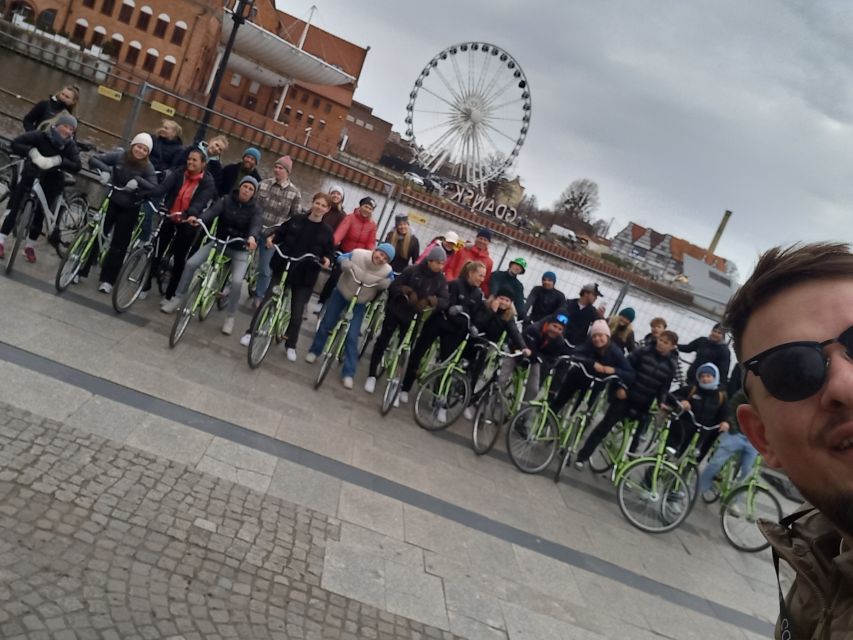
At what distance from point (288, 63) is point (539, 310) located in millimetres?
54433

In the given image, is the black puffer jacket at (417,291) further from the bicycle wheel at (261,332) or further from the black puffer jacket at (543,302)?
the black puffer jacket at (543,302)

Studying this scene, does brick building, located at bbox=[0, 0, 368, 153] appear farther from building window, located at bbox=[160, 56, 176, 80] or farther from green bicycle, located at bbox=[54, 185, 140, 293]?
green bicycle, located at bbox=[54, 185, 140, 293]

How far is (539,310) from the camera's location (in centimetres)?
1036

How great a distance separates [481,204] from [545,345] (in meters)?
37.4

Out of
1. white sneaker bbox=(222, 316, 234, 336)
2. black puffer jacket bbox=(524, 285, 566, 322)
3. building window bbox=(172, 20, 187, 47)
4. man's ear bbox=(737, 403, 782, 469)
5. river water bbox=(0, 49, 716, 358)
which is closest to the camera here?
man's ear bbox=(737, 403, 782, 469)

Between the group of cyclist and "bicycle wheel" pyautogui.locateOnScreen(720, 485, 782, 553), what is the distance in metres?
0.61

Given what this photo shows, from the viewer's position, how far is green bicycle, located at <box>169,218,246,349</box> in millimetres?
7480

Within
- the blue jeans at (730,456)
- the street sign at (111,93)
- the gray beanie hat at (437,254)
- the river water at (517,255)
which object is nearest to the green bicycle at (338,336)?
the gray beanie hat at (437,254)

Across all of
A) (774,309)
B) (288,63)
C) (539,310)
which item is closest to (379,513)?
(774,309)

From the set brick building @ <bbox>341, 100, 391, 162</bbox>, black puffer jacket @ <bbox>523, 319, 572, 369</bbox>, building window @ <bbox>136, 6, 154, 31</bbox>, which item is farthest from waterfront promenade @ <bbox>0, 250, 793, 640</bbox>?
brick building @ <bbox>341, 100, 391, 162</bbox>

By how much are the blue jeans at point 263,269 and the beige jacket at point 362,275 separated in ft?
4.00

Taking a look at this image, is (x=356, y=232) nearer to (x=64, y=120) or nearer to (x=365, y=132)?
(x=64, y=120)

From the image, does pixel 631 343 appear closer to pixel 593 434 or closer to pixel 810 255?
pixel 593 434

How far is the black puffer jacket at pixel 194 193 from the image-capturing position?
8.09 m
